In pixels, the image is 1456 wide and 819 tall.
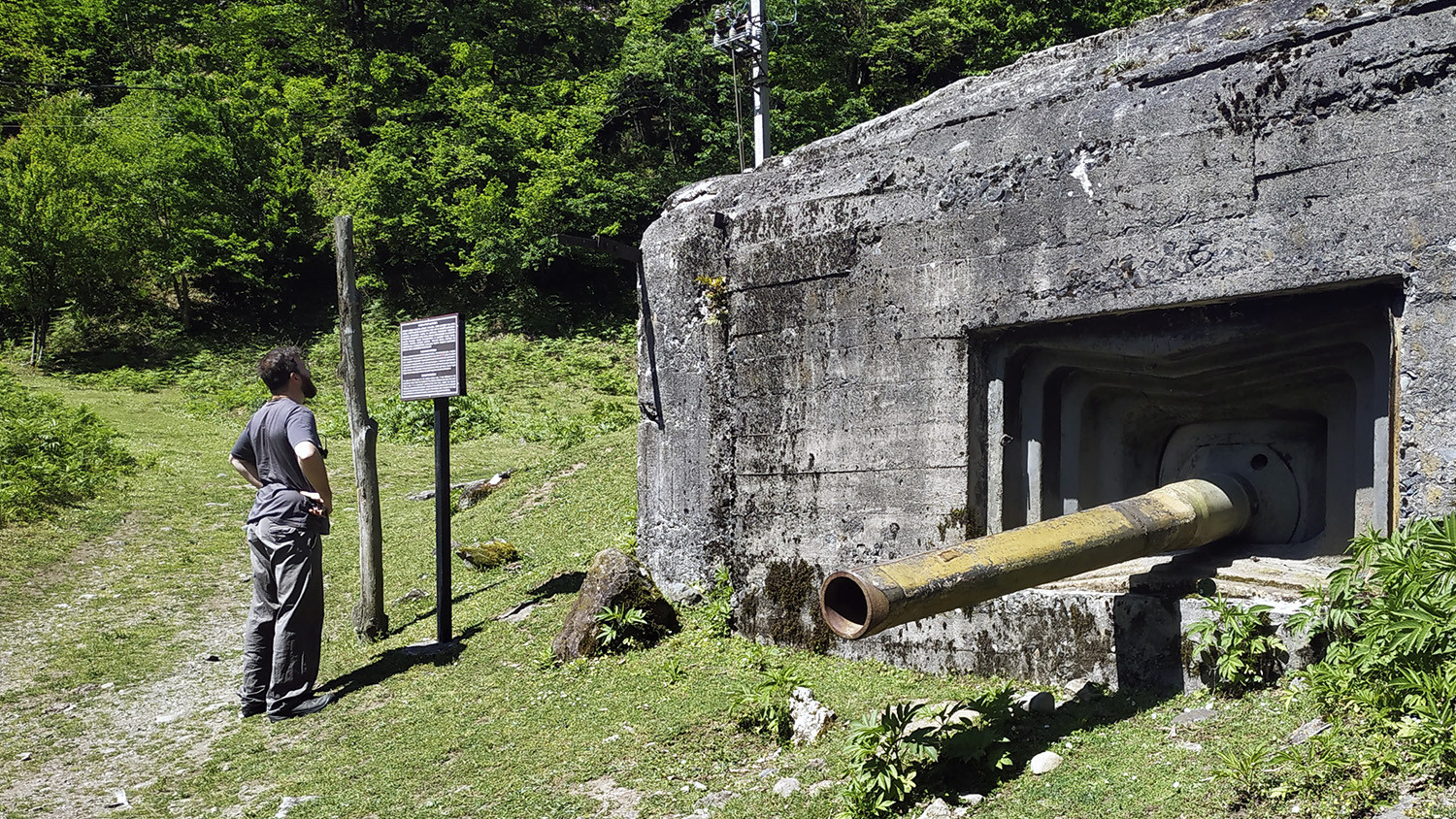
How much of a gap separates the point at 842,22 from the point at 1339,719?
91.8ft

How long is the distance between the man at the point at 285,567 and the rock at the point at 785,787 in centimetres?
318

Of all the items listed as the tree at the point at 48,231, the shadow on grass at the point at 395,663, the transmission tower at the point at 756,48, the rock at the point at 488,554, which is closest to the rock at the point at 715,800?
the shadow on grass at the point at 395,663

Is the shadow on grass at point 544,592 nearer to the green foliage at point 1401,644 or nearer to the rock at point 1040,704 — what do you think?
the rock at point 1040,704

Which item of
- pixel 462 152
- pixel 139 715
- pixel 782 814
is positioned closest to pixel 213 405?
pixel 462 152

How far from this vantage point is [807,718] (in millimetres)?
4688

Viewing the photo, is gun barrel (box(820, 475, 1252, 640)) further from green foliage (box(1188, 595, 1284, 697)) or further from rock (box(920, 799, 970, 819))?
rock (box(920, 799, 970, 819))

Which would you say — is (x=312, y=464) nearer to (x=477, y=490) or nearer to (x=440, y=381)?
(x=440, y=381)

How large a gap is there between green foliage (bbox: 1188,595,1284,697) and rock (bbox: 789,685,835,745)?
1609 millimetres

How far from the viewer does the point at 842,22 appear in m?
28.7

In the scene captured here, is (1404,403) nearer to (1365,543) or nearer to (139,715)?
(1365,543)

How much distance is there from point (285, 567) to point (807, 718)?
10.8 ft

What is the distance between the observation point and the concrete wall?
13.3ft

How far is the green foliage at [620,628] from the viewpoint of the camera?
6.14 metres

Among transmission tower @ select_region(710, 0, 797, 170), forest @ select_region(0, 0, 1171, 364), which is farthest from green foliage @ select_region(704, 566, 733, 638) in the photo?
forest @ select_region(0, 0, 1171, 364)
